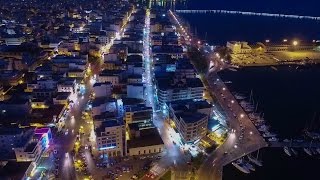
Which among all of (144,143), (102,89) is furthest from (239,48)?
(144,143)

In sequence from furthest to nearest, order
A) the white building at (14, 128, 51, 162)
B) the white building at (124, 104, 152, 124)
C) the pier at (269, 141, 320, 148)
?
the white building at (124, 104, 152, 124) < the pier at (269, 141, 320, 148) < the white building at (14, 128, 51, 162)

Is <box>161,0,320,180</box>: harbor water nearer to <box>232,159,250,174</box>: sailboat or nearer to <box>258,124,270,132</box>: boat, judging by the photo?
<box>232,159,250,174</box>: sailboat

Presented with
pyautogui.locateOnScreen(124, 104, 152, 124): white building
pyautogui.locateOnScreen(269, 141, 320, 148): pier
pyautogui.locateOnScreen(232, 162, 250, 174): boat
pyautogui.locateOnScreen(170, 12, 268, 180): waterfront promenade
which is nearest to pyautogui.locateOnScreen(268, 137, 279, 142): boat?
pyautogui.locateOnScreen(269, 141, 320, 148): pier

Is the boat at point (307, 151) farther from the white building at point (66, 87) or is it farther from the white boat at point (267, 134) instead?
the white building at point (66, 87)

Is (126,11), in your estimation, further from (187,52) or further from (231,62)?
(231,62)

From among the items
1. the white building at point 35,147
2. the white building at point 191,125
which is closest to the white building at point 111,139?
the white building at point 35,147

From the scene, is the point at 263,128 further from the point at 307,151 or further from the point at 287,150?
the point at 307,151
